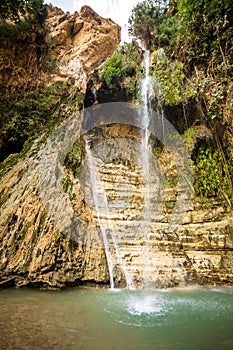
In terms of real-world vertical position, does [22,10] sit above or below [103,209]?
above

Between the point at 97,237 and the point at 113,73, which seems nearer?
the point at 97,237

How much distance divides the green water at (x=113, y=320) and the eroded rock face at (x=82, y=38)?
8.29 meters

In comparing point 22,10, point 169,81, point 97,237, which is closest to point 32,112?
point 22,10

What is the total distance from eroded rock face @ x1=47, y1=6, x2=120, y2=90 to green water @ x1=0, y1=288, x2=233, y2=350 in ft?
27.2

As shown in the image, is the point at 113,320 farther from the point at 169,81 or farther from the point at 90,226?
the point at 169,81

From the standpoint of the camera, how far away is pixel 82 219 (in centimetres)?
586

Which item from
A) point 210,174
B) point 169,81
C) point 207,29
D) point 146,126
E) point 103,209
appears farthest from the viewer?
point 146,126

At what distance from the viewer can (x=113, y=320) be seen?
10.2 feet

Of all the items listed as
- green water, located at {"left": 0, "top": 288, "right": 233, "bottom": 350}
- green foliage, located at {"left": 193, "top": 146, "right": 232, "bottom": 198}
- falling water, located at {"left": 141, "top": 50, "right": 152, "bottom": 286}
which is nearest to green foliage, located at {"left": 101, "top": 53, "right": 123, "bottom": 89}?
falling water, located at {"left": 141, "top": 50, "right": 152, "bottom": 286}

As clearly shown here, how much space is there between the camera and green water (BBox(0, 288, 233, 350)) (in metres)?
2.47

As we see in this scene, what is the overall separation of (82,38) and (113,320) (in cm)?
1288

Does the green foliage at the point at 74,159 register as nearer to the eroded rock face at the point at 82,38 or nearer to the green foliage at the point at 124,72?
the green foliage at the point at 124,72

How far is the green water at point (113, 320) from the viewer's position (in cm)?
247

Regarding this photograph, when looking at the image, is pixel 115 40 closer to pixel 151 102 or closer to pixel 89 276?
pixel 151 102
